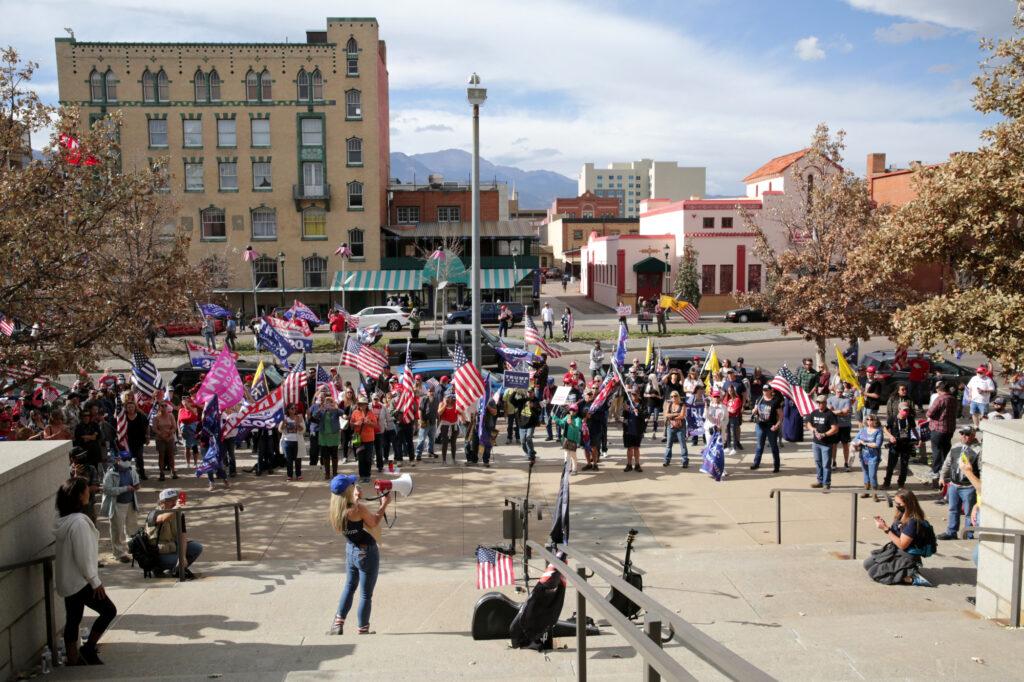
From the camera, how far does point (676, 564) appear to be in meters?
10.4

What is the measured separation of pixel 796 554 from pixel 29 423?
14673 mm

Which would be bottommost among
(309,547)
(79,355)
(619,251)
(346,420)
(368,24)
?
(309,547)

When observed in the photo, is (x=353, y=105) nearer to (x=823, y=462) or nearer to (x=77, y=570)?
(x=823, y=462)

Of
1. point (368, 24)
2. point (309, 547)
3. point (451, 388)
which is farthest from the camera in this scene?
point (368, 24)

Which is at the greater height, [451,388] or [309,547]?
[451,388]

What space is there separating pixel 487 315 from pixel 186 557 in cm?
3566

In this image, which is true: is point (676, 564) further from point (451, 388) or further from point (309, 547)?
point (451, 388)

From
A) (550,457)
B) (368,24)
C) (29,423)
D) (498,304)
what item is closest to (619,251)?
(498,304)

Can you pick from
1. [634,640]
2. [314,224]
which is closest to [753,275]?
[314,224]

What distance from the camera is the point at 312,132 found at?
Answer: 52188mm

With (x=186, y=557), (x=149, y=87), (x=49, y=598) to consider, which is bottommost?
(x=186, y=557)

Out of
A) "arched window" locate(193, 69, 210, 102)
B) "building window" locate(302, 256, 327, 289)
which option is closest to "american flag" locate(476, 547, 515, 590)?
"building window" locate(302, 256, 327, 289)

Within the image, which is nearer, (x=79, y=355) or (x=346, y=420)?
(x=79, y=355)

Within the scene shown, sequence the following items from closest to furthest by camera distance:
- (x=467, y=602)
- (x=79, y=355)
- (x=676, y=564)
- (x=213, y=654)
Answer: (x=213, y=654), (x=467, y=602), (x=676, y=564), (x=79, y=355)
